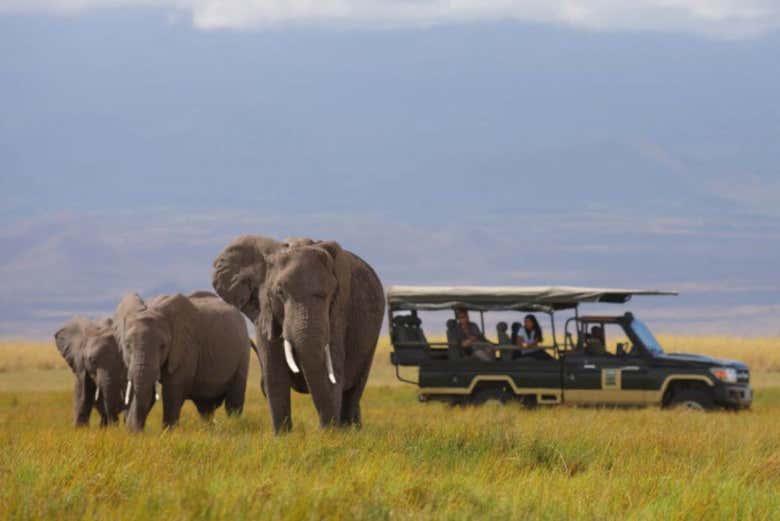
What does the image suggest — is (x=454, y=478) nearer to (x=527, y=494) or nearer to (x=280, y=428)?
(x=527, y=494)

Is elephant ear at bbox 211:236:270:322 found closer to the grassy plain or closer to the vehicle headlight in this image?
the grassy plain

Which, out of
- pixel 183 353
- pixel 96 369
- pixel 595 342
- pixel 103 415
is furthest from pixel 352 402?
pixel 595 342

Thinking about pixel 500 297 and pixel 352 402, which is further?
pixel 500 297

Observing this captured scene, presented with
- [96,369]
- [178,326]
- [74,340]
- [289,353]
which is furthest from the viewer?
[74,340]

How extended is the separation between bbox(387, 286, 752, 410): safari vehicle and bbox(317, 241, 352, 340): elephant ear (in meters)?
9.18

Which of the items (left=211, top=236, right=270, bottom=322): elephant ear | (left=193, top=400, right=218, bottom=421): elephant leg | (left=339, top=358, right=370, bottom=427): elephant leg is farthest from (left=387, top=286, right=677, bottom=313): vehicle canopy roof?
(left=211, top=236, right=270, bottom=322): elephant ear

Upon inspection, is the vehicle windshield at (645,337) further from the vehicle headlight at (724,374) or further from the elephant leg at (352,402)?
the elephant leg at (352,402)

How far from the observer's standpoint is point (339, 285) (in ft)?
54.0

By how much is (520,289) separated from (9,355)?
45021mm

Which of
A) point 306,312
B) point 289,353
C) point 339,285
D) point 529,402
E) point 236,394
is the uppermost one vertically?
point 339,285

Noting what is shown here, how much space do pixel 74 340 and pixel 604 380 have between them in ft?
27.8

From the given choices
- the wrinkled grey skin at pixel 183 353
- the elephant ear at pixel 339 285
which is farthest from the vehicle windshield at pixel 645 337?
the elephant ear at pixel 339 285

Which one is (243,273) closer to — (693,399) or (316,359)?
(316,359)

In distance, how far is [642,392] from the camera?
25.5 m
